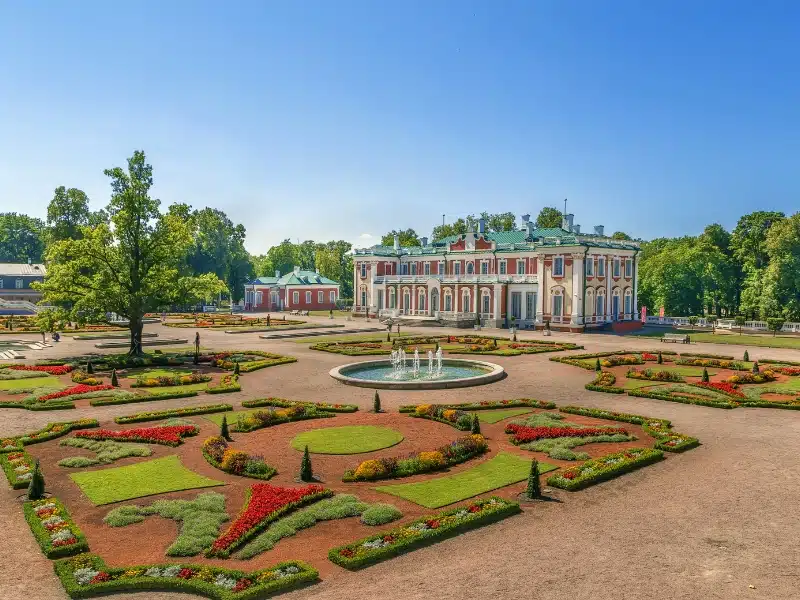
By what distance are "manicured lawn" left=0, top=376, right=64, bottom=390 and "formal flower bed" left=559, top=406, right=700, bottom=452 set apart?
81.2 feet

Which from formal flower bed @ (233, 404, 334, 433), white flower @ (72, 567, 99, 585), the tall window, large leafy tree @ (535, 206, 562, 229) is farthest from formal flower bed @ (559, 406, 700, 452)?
large leafy tree @ (535, 206, 562, 229)

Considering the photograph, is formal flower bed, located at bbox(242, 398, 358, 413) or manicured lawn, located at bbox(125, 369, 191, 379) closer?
formal flower bed, located at bbox(242, 398, 358, 413)

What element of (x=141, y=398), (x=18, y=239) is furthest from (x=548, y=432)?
(x=18, y=239)

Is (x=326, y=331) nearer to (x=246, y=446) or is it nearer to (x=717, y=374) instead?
(x=717, y=374)

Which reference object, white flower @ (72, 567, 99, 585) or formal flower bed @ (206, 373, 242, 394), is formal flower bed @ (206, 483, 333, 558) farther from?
formal flower bed @ (206, 373, 242, 394)

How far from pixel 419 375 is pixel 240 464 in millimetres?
18700

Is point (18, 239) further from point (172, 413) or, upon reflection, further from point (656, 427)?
point (656, 427)

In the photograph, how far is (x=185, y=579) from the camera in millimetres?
10836

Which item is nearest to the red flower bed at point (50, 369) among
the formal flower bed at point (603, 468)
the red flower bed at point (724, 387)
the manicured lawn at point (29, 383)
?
the manicured lawn at point (29, 383)

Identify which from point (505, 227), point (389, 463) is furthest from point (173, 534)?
point (505, 227)

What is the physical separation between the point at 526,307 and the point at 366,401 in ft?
141

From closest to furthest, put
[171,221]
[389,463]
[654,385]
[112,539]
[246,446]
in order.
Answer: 1. [112,539]
2. [389,463]
3. [246,446]
4. [654,385]
5. [171,221]

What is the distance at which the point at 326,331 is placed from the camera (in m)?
63.6

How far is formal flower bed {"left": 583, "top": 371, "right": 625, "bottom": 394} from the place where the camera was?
29.4m
